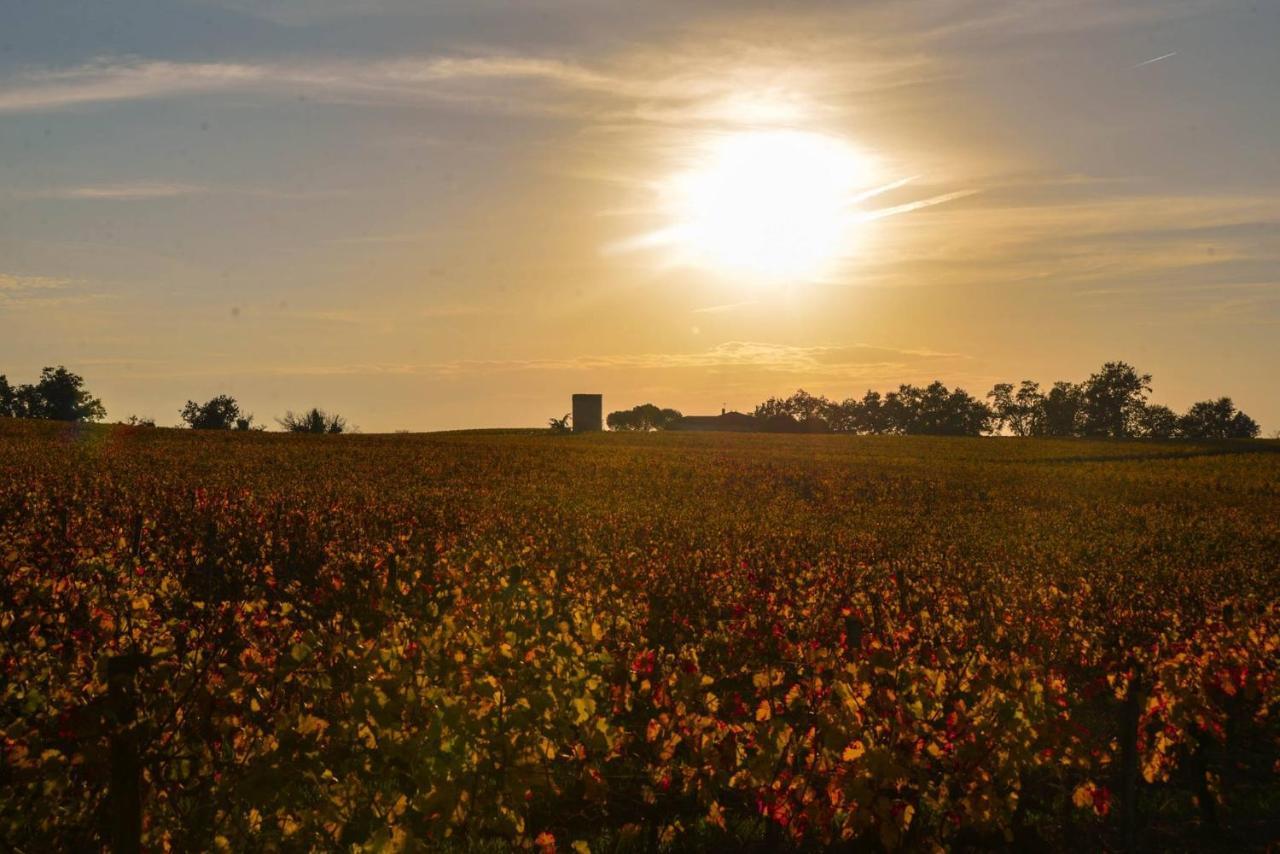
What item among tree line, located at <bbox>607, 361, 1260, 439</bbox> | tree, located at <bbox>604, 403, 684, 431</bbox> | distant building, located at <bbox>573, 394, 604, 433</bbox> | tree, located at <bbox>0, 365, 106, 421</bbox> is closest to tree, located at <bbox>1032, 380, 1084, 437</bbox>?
tree line, located at <bbox>607, 361, 1260, 439</bbox>

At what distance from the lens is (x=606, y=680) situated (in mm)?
9641

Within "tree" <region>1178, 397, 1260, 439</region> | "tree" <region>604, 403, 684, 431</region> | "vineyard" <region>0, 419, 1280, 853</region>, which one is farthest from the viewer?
"tree" <region>604, 403, 684, 431</region>

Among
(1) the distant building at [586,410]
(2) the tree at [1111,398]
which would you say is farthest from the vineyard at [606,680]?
(2) the tree at [1111,398]

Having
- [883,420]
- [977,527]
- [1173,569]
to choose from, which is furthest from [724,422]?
[1173,569]

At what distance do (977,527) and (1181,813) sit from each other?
19.9m

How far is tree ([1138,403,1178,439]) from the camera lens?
133375 mm

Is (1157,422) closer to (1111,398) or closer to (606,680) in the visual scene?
(1111,398)

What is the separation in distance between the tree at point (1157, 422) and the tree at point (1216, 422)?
973mm

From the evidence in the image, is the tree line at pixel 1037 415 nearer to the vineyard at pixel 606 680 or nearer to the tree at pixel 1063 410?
the tree at pixel 1063 410

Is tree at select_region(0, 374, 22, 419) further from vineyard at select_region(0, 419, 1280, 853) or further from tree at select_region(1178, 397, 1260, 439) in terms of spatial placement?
tree at select_region(1178, 397, 1260, 439)

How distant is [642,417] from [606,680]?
146 m

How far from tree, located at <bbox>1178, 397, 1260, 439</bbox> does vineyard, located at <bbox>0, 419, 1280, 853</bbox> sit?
119115 mm

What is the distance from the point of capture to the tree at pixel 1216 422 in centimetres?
13125

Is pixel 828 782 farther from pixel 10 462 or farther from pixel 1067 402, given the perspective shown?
pixel 1067 402
